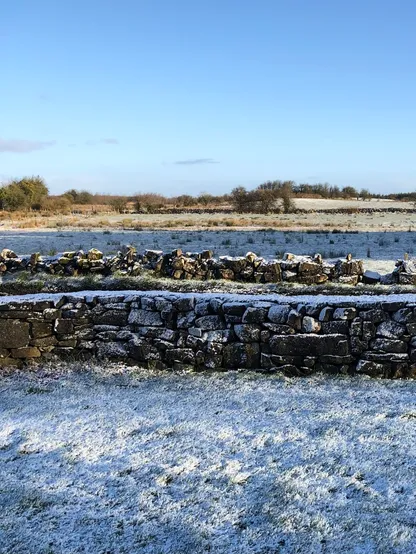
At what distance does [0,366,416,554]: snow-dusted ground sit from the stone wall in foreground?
0.40m

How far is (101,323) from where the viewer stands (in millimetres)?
6539

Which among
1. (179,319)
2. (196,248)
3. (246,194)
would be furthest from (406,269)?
(246,194)

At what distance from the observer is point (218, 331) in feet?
A: 20.3

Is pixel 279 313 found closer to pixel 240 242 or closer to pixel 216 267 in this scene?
pixel 216 267

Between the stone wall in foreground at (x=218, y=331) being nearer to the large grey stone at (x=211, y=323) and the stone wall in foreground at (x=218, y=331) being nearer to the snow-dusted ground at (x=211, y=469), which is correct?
the large grey stone at (x=211, y=323)

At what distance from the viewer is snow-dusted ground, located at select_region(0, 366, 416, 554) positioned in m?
3.08

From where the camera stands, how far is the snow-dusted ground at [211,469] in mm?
3084

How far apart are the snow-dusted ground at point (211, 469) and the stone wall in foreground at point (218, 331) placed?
40 centimetres

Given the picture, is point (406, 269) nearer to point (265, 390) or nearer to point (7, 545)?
point (265, 390)

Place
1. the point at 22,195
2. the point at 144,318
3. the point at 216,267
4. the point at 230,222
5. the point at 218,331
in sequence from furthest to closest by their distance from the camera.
→ the point at 22,195
the point at 230,222
the point at 216,267
the point at 144,318
the point at 218,331

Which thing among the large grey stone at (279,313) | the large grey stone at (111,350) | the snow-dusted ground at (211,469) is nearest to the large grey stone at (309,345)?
the large grey stone at (279,313)

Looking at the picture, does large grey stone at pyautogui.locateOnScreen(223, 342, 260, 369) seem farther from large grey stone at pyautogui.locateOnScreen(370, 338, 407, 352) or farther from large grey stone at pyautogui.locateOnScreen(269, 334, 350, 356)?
large grey stone at pyautogui.locateOnScreen(370, 338, 407, 352)

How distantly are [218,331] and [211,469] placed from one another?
251cm

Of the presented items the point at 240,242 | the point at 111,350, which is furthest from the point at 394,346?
the point at 240,242
